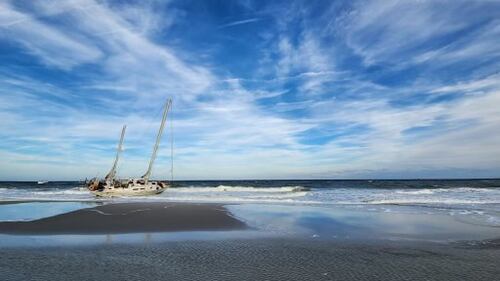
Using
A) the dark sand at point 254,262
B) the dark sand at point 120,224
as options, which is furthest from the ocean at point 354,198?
the dark sand at point 120,224

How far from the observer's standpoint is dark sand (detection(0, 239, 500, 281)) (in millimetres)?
9305

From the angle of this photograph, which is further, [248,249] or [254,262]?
[248,249]

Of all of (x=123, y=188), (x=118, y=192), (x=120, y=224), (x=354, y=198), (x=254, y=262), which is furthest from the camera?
(x=123, y=188)

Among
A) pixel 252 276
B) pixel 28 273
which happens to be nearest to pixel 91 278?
pixel 28 273

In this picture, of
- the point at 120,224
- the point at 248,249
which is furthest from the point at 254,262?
the point at 120,224

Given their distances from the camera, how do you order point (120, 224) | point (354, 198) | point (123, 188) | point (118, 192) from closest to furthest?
point (120, 224), point (354, 198), point (118, 192), point (123, 188)

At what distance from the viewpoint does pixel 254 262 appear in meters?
10.8

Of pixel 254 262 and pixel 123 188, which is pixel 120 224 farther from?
pixel 123 188

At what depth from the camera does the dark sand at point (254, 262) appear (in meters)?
9.30

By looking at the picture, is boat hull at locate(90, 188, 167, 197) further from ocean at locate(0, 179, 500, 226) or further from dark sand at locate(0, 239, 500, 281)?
dark sand at locate(0, 239, 500, 281)

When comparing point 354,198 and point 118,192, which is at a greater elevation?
point 118,192

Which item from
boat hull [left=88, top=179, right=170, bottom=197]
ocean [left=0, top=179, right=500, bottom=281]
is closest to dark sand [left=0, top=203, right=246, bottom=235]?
ocean [left=0, top=179, right=500, bottom=281]

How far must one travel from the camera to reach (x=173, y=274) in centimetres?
935

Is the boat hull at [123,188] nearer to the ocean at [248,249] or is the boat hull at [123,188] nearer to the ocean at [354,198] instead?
the ocean at [354,198]
